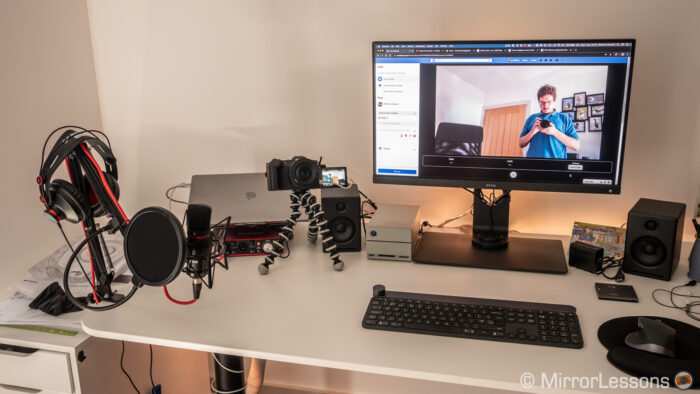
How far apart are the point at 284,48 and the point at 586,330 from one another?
1371 millimetres

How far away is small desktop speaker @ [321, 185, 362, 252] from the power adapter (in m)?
0.65

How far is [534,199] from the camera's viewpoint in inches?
72.2

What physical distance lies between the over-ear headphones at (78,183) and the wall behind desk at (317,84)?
0.81m

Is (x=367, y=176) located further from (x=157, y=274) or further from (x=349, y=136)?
(x=157, y=274)

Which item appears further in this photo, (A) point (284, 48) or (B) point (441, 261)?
(A) point (284, 48)

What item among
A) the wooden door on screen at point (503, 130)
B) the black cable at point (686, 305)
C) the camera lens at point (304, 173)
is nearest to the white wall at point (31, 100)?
the camera lens at point (304, 173)

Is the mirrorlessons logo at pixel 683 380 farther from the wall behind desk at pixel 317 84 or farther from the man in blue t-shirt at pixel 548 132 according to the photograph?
the wall behind desk at pixel 317 84

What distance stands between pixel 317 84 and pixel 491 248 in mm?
862

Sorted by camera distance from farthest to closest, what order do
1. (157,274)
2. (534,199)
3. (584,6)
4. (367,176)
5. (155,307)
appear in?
(367,176)
(534,199)
(584,6)
(155,307)
(157,274)

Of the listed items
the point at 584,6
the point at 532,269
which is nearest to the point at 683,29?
the point at 584,6

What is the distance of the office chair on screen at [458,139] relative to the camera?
1605mm

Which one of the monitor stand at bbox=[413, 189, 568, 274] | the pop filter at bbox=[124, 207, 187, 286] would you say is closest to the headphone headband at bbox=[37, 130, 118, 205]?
the pop filter at bbox=[124, 207, 187, 286]

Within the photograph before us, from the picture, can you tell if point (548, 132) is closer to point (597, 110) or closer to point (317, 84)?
point (597, 110)

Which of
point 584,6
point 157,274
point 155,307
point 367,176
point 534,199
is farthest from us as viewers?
point 367,176
